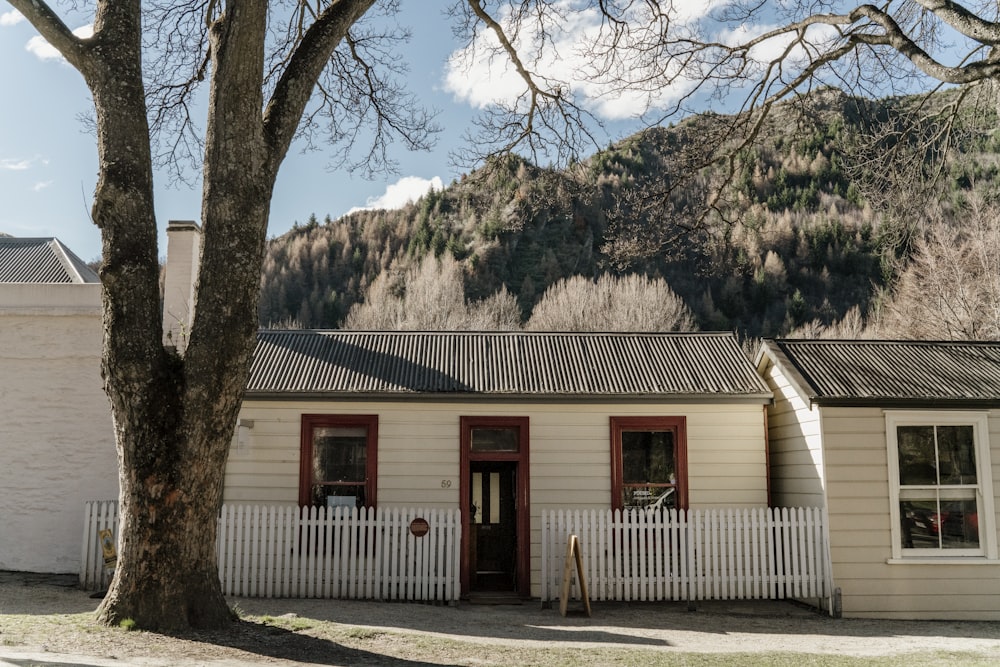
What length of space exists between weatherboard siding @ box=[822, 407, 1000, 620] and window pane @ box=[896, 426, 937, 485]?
0.32 meters

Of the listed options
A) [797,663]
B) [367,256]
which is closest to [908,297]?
[797,663]

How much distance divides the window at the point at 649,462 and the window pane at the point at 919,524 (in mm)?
3039

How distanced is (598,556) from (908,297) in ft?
92.6

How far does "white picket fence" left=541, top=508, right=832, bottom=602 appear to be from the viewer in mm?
11227

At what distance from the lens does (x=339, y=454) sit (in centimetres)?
1238

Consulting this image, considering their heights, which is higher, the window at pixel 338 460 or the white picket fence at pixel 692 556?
the window at pixel 338 460

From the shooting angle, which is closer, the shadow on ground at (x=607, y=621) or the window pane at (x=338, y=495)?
the shadow on ground at (x=607, y=621)

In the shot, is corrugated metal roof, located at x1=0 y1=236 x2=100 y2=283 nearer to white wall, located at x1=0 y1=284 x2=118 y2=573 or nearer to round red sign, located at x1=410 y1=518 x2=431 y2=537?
white wall, located at x1=0 y1=284 x2=118 y2=573

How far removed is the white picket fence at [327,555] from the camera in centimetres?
1130

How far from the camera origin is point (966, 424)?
11.5m

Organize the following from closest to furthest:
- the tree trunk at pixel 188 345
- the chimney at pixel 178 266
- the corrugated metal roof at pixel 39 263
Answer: the tree trunk at pixel 188 345 < the chimney at pixel 178 266 < the corrugated metal roof at pixel 39 263

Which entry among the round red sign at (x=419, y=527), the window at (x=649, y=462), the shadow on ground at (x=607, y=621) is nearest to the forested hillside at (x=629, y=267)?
the window at (x=649, y=462)

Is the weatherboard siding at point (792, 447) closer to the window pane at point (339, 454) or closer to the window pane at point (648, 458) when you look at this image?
the window pane at point (648, 458)

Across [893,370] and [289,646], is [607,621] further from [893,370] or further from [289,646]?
[893,370]
